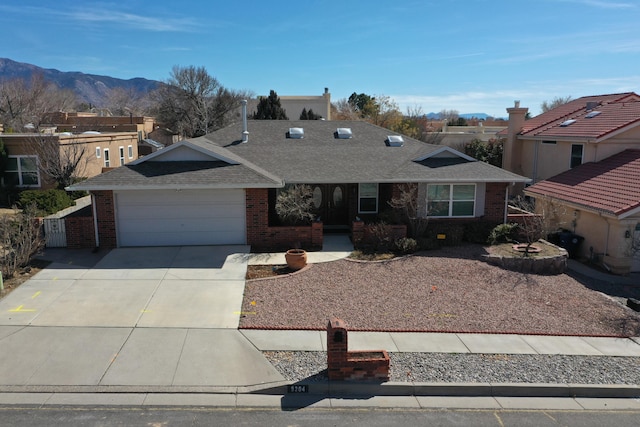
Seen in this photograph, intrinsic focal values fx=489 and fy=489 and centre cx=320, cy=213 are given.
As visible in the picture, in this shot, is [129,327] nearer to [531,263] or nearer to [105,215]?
[105,215]

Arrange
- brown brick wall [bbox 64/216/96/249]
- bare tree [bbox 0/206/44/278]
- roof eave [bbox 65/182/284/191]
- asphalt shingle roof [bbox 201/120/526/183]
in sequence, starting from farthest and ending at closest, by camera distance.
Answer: asphalt shingle roof [bbox 201/120/526/183] → brown brick wall [bbox 64/216/96/249] → roof eave [bbox 65/182/284/191] → bare tree [bbox 0/206/44/278]

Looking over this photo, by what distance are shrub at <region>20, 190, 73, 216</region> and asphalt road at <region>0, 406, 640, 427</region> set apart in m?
15.9

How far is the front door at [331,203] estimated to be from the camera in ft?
65.6

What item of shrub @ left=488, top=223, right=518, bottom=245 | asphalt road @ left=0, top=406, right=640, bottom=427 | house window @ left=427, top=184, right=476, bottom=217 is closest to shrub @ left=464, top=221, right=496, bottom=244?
shrub @ left=488, top=223, right=518, bottom=245

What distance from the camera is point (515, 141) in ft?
98.6

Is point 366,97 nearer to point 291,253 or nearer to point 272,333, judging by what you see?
point 291,253

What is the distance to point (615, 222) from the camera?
16562 millimetres

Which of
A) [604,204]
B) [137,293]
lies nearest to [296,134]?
[137,293]

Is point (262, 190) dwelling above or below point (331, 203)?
above

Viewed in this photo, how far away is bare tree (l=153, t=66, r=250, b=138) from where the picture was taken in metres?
55.8

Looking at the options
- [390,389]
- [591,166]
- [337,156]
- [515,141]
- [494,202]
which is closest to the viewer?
[390,389]

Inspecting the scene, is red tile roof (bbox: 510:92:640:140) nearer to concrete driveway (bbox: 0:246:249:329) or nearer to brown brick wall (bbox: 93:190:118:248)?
concrete driveway (bbox: 0:246:249:329)

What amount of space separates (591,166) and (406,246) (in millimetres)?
11197

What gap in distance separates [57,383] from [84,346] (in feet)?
4.31
